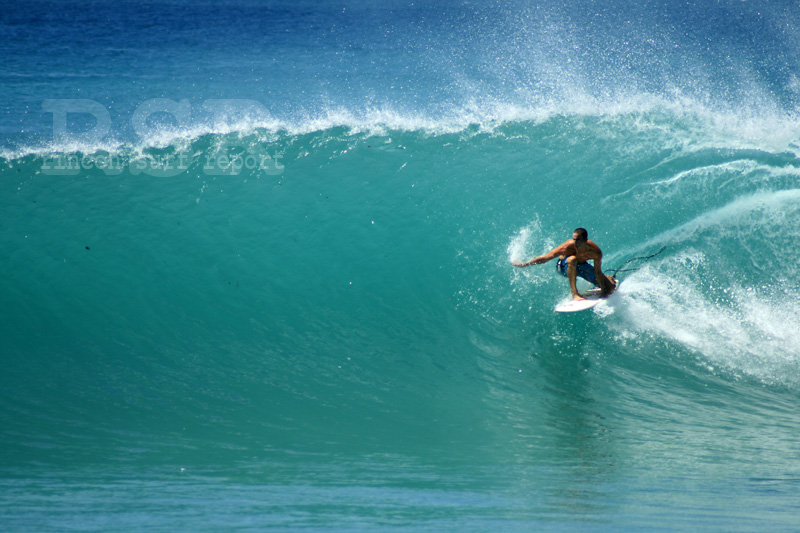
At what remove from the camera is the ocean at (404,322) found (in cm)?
399

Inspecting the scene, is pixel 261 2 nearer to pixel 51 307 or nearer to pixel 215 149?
pixel 215 149

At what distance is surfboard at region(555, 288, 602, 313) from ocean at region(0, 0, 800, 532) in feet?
0.59

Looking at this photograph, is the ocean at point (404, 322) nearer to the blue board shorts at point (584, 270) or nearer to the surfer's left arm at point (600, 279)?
the surfer's left arm at point (600, 279)

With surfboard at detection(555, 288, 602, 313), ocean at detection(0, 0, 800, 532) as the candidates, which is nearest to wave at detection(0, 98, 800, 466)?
ocean at detection(0, 0, 800, 532)

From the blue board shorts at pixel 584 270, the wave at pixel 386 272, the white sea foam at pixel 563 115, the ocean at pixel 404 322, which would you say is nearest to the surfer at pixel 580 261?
the blue board shorts at pixel 584 270

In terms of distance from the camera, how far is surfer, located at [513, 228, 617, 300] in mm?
6231

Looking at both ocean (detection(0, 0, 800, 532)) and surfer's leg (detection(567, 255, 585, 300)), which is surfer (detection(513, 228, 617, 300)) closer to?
surfer's leg (detection(567, 255, 585, 300))

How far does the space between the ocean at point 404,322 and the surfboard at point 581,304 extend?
0.59 ft

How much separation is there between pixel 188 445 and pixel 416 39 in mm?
18815

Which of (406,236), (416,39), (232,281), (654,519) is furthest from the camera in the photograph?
(416,39)

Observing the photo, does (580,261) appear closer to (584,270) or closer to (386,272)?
(584,270)

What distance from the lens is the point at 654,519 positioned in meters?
3.39

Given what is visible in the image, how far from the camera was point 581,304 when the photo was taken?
6277mm

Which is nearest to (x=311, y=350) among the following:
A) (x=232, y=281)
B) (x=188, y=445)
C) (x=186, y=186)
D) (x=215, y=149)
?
(x=232, y=281)
